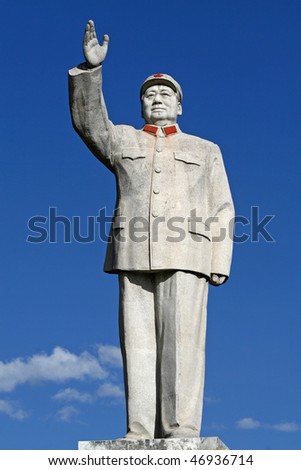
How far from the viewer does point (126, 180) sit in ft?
40.3

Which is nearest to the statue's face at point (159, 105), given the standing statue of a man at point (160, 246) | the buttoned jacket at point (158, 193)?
the standing statue of a man at point (160, 246)

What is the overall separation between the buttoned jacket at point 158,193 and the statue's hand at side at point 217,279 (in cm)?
8

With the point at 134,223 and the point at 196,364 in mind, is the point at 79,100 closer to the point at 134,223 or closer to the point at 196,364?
the point at 134,223

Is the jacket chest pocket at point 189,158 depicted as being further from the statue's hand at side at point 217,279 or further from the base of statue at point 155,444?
the base of statue at point 155,444

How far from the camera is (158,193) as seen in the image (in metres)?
12.1

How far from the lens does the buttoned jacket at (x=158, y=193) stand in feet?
39.2

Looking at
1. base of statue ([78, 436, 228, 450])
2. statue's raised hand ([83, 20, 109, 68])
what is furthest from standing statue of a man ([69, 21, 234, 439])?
base of statue ([78, 436, 228, 450])

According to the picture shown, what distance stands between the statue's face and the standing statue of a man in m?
0.02

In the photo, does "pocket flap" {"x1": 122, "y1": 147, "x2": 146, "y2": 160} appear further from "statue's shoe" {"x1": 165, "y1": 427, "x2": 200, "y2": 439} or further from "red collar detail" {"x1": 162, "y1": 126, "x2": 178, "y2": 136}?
"statue's shoe" {"x1": 165, "y1": 427, "x2": 200, "y2": 439}

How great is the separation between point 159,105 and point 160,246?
6.19 ft

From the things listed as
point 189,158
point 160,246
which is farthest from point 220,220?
point 160,246

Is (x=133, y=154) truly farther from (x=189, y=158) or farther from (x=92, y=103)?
(x=92, y=103)

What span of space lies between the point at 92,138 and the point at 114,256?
56.6 inches

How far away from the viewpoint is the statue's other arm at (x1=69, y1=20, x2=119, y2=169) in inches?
473
